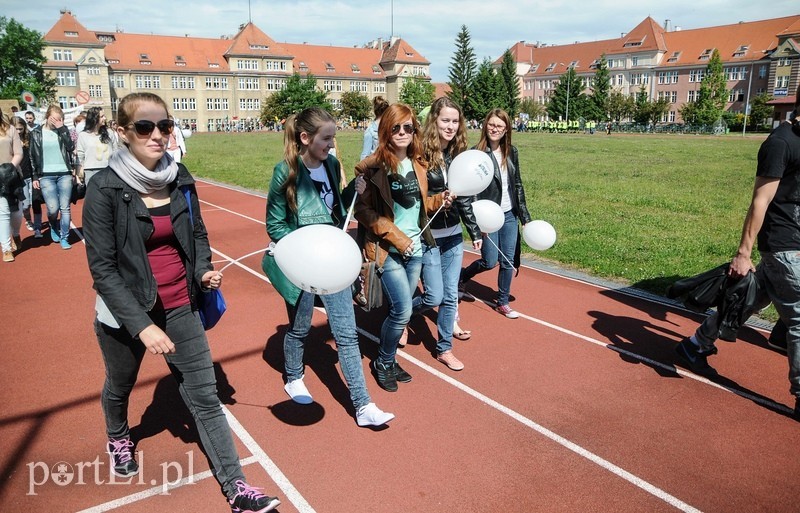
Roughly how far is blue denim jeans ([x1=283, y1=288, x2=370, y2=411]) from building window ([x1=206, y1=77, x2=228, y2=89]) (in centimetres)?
10232

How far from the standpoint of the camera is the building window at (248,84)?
323 feet

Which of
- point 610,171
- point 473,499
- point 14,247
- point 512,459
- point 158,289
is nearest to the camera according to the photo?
point 158,289

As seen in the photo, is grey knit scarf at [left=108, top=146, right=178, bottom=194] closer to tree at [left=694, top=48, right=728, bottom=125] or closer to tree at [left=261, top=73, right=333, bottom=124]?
tree at [left=261, top=73, right=333, bottom=124]

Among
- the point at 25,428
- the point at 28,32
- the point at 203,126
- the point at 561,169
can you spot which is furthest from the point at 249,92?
the point at 25,428

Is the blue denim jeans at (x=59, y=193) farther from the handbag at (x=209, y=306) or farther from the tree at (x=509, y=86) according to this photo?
the tree at (x=509, y=86)

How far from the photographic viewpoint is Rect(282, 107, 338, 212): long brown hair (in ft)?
12.3

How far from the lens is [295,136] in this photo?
12.5ft

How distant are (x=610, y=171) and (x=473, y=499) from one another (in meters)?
20.6

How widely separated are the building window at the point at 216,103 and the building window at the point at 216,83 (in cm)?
210

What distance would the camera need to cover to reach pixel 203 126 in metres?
98.2

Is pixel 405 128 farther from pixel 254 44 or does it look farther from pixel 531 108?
pixel 254 44

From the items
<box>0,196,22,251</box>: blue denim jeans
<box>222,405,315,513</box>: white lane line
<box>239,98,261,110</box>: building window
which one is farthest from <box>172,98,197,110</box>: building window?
<box>222,405,315,513</box>: white lane line

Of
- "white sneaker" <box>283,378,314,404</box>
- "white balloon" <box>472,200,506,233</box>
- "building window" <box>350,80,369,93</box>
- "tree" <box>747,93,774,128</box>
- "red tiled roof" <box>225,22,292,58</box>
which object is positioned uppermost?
"red tiled roof" <box>225,22,292,58</box>

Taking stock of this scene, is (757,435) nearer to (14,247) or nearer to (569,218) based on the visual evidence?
(569,218)
